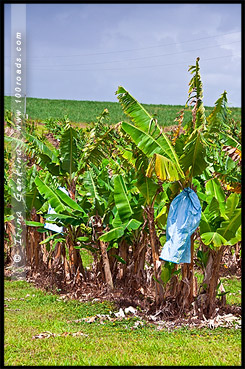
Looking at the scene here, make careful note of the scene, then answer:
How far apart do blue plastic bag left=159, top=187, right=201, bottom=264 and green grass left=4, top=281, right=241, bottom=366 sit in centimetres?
105

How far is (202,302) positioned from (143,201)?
179 cm

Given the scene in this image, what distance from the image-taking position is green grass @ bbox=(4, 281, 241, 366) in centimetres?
469

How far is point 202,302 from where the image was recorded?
20.6ft

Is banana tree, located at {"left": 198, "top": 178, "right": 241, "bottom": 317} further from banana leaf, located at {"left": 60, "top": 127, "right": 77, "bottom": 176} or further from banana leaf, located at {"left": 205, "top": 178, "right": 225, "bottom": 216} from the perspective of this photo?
banana leaf, located at {"left": 60, "top": 127, "right": 77, "bottom": 176}

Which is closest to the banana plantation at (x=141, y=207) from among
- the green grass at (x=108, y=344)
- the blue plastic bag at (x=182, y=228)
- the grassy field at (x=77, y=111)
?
the blue plastic bag at (x=182, y=228)

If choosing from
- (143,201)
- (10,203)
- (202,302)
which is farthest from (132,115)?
(10,203)

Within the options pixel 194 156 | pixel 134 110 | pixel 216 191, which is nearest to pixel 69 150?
pixel 134 110

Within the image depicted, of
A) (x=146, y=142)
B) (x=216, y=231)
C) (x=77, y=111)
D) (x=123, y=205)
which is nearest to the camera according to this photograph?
(x=146, y=142)

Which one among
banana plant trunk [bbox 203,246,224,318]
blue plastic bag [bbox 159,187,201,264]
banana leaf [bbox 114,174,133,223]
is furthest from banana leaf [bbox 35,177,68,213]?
banana plant trunk [bbox 203,246,224,318]

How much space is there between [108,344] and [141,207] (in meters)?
2.30

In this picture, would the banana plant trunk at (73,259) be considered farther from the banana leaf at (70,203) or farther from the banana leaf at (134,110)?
the banana leaf at (134,110)

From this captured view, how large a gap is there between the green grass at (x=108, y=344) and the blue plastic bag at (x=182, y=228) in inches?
41.5

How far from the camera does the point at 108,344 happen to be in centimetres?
528

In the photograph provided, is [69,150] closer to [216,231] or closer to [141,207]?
[141,207]
